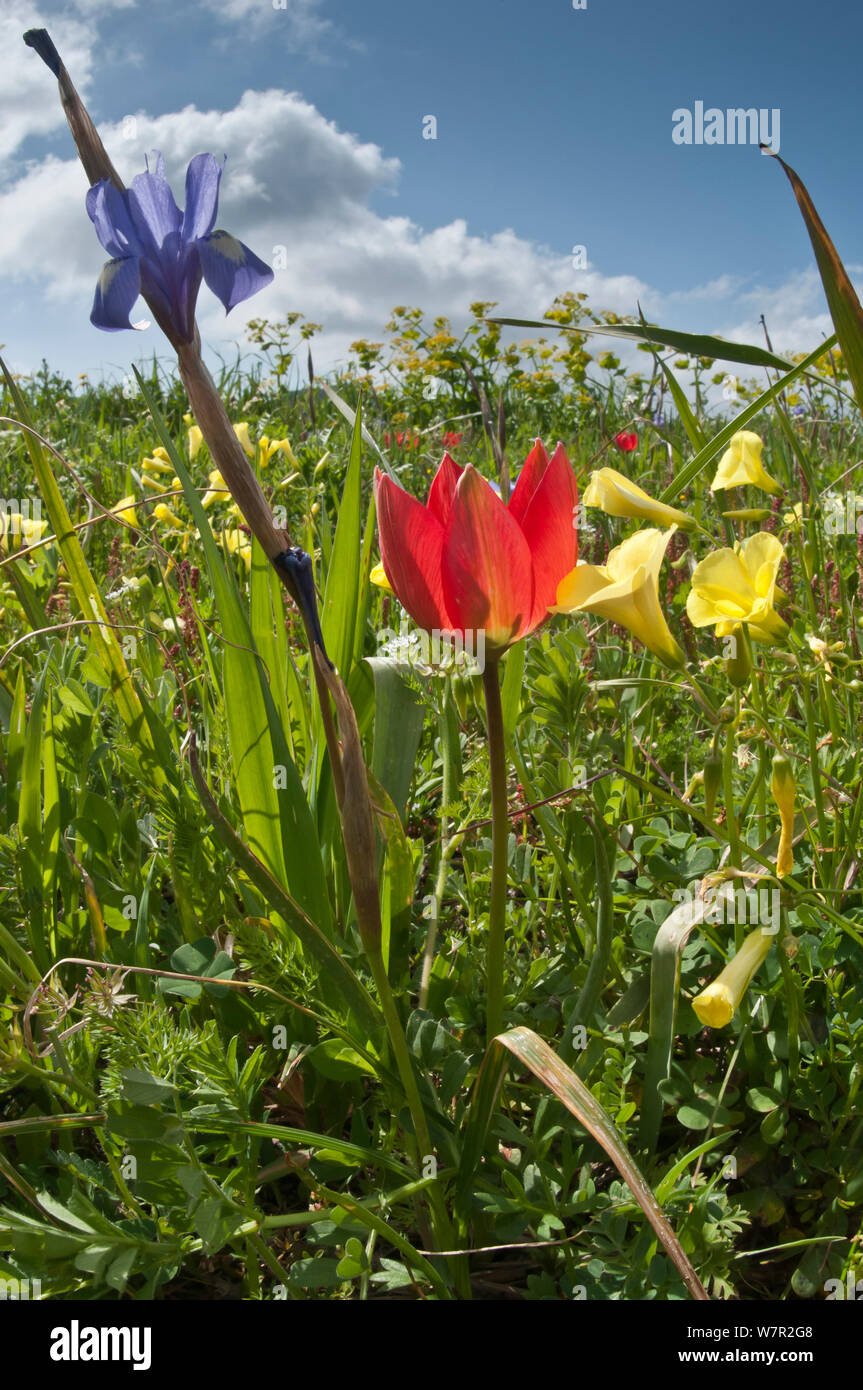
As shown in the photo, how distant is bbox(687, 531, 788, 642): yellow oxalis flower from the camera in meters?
1.07

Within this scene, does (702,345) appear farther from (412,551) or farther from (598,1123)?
(598,1123)

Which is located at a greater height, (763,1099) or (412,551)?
(412,551)

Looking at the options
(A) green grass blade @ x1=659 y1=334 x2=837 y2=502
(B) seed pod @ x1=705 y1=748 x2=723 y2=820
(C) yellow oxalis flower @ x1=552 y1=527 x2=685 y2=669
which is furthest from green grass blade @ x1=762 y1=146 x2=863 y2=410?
(B) seed pod @ x1=705 y1=748 x2=723 y2=820

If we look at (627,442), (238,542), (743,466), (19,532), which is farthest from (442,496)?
(627,442)

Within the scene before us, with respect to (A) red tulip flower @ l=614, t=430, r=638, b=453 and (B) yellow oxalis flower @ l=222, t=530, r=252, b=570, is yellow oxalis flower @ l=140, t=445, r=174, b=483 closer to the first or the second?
(B) yellow oxalis flower @ l=222, t=530, r=252, b=570

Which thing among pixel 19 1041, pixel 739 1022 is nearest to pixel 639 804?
pixel 739 1022

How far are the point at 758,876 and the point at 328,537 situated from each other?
1.18 m

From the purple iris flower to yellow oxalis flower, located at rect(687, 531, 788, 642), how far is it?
0.60m

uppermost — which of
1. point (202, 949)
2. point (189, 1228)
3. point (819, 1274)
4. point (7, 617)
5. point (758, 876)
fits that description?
point (7, 617)

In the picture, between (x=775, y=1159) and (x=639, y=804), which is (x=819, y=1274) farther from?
(x=639, y=804)

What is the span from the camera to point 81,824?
1.46m

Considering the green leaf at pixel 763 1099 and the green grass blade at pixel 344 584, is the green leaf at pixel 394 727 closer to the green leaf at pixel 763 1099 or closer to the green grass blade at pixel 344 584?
the green grass blade at pixel 344 584

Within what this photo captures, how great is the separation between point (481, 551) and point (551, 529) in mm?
75

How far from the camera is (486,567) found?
32.0 inches
